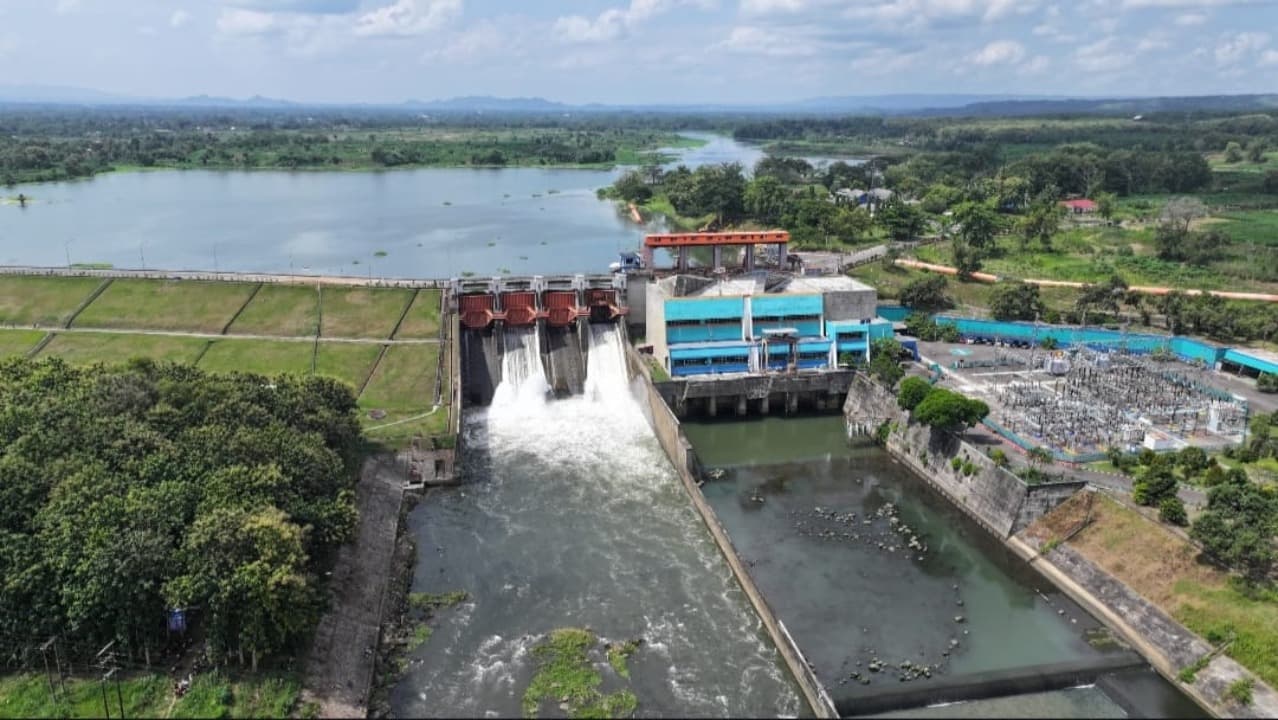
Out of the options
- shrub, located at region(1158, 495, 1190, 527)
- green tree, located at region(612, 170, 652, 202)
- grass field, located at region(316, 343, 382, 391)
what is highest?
green tree, located at region(612, 170, 652, 202)

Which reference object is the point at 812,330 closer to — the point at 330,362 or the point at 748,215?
the point at 330,362

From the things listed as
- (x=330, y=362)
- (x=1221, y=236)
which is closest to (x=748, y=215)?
(x=1221, y=236)

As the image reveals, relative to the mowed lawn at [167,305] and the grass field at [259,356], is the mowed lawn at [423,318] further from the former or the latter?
the mowed lawn at [167,305]

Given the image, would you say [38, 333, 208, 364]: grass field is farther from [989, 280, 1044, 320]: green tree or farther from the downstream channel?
[989, 280, 1044, 320]: green tree

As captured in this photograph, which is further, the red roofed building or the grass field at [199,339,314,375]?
the red roofed building

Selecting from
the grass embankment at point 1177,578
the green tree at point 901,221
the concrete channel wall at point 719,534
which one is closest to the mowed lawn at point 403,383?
the concrete channel wall at point 719,534

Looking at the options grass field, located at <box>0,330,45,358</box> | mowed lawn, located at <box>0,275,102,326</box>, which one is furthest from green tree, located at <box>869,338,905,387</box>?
mowed lawn, located at <box>0,275,102,326</box>
